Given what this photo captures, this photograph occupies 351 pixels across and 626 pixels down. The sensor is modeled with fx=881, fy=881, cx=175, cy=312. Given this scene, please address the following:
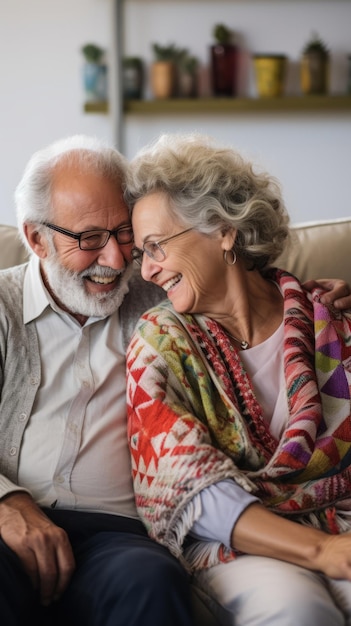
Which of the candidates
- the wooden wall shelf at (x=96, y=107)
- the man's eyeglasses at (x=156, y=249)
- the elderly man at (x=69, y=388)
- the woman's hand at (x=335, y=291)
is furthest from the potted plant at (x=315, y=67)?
the man's eyeglasses at (x=156, y=249)

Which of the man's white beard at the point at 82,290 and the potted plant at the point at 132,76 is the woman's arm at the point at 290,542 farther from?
the potted plant at the point at 132,76

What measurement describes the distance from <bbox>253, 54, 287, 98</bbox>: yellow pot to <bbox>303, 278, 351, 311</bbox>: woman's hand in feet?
7.90

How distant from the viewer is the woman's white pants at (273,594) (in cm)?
147

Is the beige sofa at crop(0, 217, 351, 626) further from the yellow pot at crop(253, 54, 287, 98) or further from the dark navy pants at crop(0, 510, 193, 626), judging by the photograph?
the yellow pot at crop(253, 54, 287, 98)

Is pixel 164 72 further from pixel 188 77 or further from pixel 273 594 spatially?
pixel 273 594

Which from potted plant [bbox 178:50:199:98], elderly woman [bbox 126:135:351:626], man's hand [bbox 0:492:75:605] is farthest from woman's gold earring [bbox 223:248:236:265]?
potted plant [bbox 178:50:199:98]

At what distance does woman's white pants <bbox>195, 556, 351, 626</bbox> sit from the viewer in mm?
1466

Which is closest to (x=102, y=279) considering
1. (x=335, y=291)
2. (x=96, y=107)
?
(x=335, y=291)

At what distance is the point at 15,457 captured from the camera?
180cm

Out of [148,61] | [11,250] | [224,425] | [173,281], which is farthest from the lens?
[148,61]

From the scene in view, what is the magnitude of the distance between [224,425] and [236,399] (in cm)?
6

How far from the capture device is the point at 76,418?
6.08 feet

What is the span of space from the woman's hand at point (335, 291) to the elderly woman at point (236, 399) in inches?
0.9

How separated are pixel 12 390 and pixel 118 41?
2.90m
